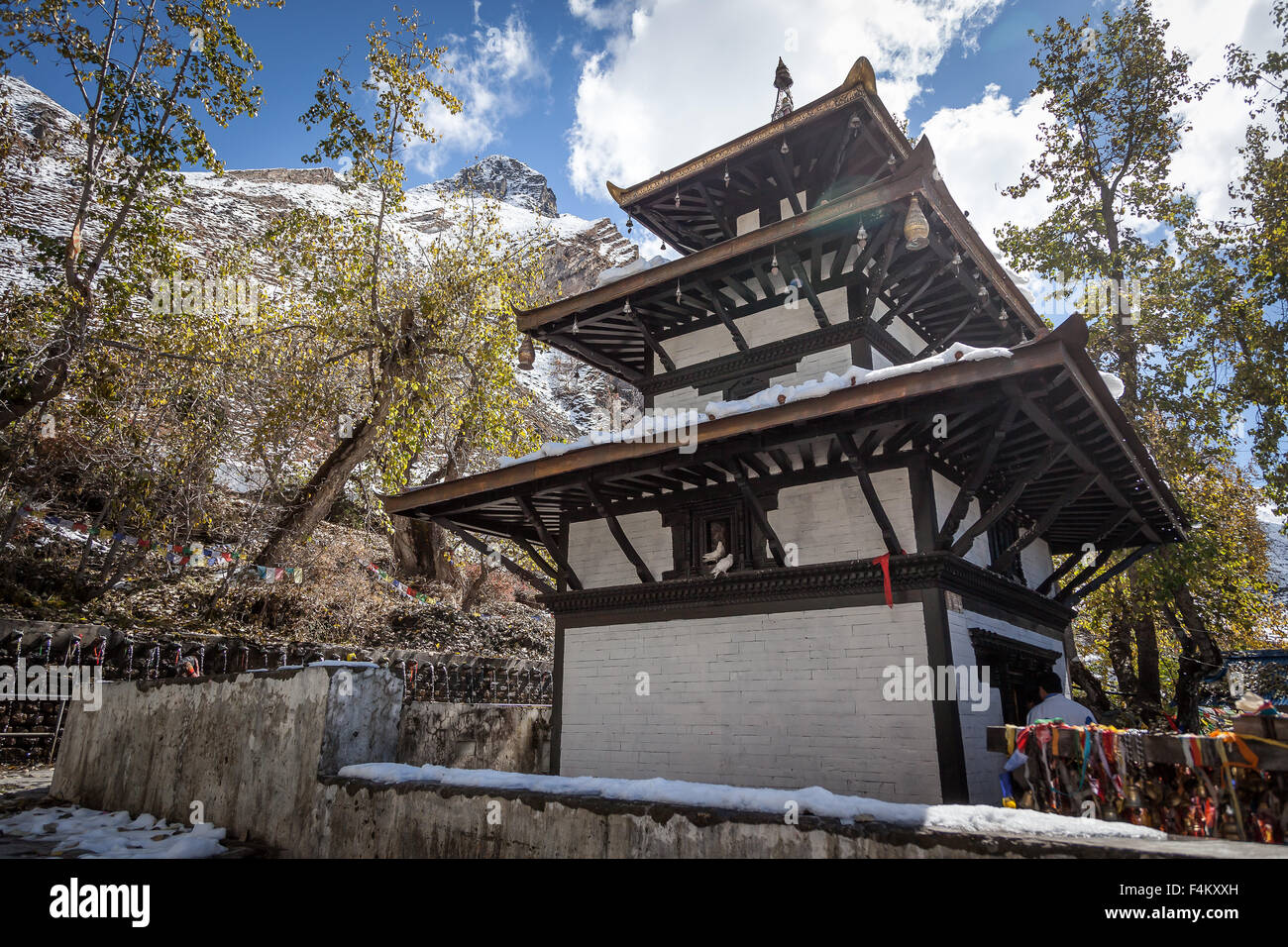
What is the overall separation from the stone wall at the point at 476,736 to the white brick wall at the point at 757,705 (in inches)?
79.9

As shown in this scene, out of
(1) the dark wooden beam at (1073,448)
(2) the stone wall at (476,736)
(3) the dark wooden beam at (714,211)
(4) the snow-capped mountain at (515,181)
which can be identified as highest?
(4) the snow-capped mountain at (515,181)

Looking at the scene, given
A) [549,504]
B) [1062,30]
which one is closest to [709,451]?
[549,504]

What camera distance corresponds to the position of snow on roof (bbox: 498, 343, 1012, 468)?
6.34 meters

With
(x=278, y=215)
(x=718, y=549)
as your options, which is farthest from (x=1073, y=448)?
Answer: (x=278, y=215)

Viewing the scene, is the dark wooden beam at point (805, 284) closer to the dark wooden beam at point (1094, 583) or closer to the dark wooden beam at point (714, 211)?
the dark wooden beam at point (714, 211)

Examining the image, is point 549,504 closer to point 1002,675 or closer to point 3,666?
point 1002,675

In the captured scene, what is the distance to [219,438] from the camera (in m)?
Result: 17.1

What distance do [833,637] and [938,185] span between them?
506cm

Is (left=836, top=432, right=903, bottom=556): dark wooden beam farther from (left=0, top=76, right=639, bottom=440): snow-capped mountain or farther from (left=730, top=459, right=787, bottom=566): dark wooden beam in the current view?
(left=0, top=76, right=639, bottom=440): snow-capped mountain

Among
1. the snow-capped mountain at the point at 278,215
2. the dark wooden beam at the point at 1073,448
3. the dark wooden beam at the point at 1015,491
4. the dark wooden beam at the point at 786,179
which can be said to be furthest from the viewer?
the snow-capped mountain at the point at 278,215

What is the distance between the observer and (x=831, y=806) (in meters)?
4.13

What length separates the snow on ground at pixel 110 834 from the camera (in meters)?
6.00

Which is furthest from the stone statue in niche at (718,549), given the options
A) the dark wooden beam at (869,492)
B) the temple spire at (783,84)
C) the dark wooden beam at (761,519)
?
the temple spire at (783,84)
